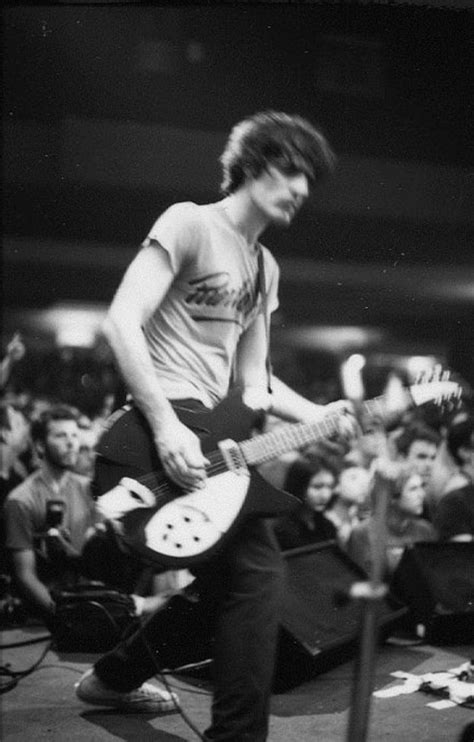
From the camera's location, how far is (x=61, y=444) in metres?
4.54

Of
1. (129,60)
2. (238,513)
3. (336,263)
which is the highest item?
(129,60)

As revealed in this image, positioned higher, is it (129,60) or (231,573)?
(129,60)

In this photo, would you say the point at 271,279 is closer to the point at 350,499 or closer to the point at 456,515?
the point at 456,515

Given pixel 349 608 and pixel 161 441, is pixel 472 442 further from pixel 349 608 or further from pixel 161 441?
pixel 161 441

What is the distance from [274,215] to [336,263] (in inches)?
46.7

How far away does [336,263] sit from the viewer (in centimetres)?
338

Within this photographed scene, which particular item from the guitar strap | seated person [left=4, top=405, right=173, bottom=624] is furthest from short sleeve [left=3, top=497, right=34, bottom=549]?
the guitar strap

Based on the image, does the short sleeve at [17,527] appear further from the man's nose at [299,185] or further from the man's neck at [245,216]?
the man's nose at [299,185]

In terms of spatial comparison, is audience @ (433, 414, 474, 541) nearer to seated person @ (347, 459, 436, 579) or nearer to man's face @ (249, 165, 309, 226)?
seated person @ (347, 459, 436, 579)

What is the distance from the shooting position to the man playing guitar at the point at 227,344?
2.04 meters

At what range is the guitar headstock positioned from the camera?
219 centimetres

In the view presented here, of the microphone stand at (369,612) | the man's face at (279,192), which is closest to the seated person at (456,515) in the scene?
the man's face at (279,192)

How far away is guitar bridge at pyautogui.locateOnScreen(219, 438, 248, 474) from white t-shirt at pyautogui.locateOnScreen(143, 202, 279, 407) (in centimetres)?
13

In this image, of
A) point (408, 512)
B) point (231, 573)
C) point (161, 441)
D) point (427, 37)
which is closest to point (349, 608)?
point (408, 512)
